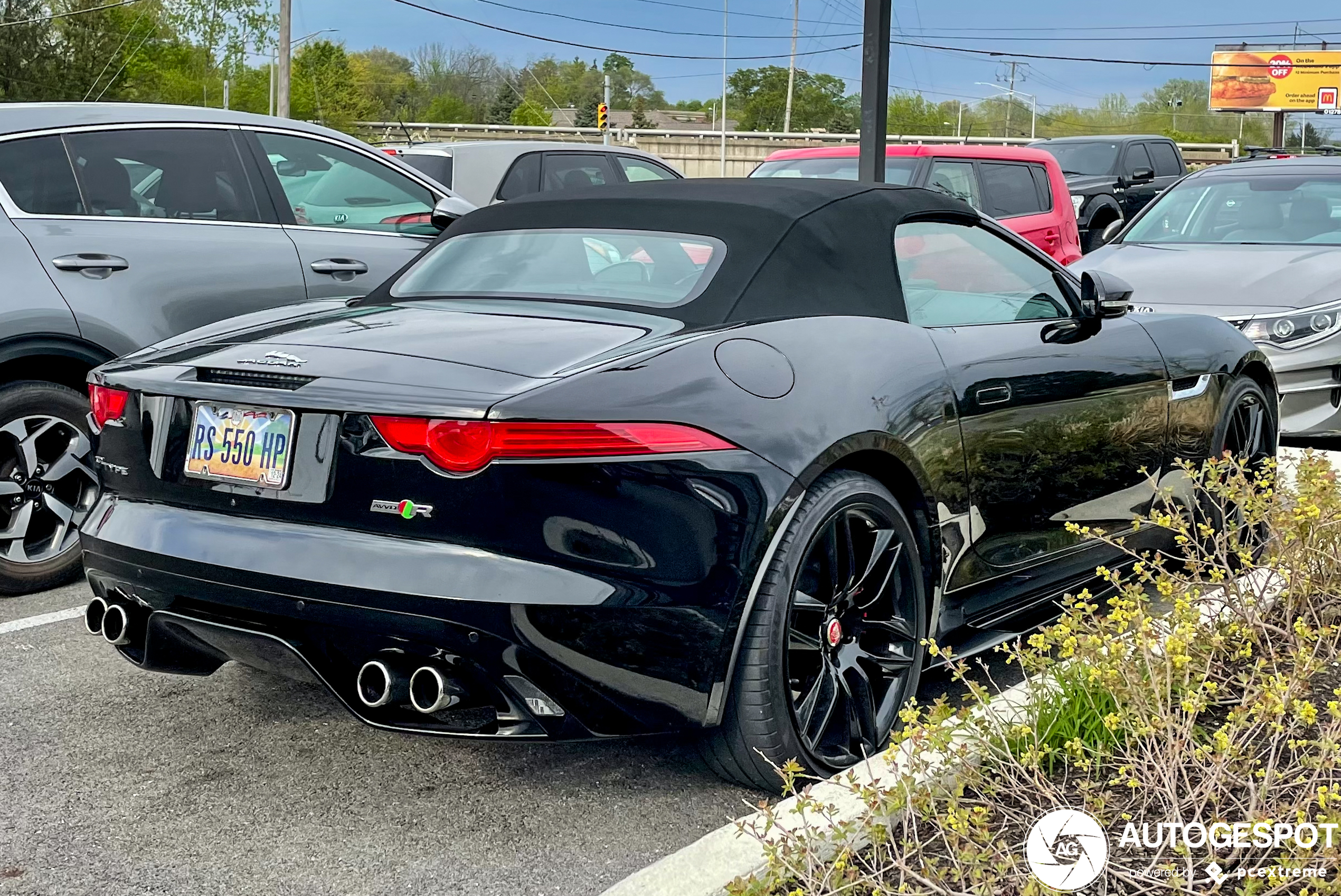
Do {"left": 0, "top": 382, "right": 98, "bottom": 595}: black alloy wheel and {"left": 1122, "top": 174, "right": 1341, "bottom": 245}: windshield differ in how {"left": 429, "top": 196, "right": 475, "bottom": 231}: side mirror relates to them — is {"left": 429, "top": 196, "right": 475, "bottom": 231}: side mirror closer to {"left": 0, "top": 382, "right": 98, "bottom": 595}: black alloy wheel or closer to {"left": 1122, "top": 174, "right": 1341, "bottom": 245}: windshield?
{"left": 0, "top": 382, "right": 98, "bottom": 595}: black alloy wheel

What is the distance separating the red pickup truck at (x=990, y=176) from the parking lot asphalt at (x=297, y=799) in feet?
28.4

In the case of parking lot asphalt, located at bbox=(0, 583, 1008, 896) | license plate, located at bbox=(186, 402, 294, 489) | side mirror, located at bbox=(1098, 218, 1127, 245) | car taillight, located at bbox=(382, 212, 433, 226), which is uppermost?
side mirror, located at bbox=(1098, 218, 1127, 245)

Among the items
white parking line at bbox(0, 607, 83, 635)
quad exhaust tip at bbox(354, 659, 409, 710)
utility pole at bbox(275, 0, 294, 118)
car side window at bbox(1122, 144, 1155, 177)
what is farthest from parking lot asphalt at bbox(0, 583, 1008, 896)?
utility pole at bbox(275, 0, 294, 118)

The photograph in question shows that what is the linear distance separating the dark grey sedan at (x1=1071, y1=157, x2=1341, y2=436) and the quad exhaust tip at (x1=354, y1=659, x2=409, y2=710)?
16.4 feet

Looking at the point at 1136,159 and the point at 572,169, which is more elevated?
the point at 1136,159

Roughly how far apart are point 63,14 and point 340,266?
256 feet

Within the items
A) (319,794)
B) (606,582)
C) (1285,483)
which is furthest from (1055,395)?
(319,794)

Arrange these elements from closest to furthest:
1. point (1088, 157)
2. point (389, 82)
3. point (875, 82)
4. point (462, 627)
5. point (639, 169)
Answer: point (462, 627) < point (875, 82) < point (639, 169) < point (1088, 157) < point (389, 82)

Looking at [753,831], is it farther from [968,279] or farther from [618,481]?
[968,279]

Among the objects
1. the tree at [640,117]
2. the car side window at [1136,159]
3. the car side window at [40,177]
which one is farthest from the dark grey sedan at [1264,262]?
the tree at [640,117]

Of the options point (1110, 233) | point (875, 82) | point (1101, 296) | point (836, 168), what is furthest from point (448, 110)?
point (1101, 296)

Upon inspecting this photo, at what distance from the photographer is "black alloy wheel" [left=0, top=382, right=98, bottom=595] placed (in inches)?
207

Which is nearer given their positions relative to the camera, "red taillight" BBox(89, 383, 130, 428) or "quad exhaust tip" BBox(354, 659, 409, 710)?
"quad exhaust tip" BBox(354, 659, 409, 710)

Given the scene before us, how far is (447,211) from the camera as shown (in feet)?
20.8
